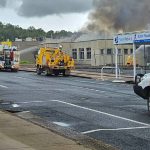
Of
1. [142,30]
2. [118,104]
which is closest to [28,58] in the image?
[142,30]

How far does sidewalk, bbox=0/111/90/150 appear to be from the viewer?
8.57 meters

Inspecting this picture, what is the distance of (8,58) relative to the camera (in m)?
48.2

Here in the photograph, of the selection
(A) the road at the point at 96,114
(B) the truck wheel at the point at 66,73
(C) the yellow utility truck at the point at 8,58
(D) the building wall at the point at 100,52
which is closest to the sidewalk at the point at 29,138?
(A) the road at the point at 96,114

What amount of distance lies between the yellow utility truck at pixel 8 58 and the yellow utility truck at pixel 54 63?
740 cm

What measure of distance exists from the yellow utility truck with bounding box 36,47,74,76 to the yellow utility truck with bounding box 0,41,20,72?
7398 millimetres

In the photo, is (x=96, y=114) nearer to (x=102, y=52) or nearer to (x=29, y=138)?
(x=29, y=138)

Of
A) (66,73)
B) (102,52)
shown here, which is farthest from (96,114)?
(102,52)

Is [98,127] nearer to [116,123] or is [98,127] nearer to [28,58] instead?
[116,123]

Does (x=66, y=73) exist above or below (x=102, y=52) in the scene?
below

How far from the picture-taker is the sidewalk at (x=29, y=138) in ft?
28.1

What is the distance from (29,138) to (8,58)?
39.3m

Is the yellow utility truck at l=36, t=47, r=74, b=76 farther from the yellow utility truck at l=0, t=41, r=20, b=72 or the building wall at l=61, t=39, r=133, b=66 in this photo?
the building wall at l=61, t=39, r=133, b=66

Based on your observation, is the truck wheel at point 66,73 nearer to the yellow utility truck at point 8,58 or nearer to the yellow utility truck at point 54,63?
the yellow utility truck at point 54,63

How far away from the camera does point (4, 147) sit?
8.38m
